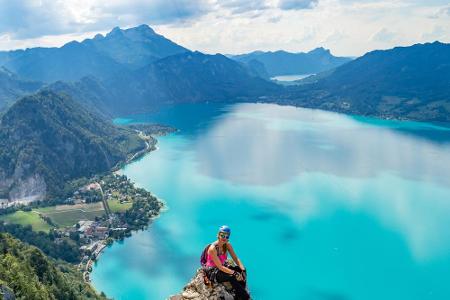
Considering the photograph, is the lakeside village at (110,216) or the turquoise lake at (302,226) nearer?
the turquoise lake at (302,226)

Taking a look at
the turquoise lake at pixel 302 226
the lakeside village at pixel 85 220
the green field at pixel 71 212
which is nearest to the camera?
the turquoise lake at pixel 302 226

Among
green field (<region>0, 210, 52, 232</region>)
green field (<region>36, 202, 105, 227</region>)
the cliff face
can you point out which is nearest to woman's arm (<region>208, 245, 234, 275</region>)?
the cliff face

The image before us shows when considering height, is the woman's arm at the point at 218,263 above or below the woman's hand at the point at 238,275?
above

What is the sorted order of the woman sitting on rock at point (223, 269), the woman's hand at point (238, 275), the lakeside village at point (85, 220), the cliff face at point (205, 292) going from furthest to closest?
the lakeside village at point (85, 220)
the woman's hand at point (238, 275)
the woman sitting on rock at point (223, 269)
the cliff face at point (205, 292)

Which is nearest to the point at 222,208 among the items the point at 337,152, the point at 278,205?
the point at 278,205

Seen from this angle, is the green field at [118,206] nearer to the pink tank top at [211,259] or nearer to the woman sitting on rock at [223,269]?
the pink tank top at [211,259]

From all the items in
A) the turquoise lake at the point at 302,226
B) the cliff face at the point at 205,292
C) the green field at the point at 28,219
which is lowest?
the turquoise lake at the point at 302,226

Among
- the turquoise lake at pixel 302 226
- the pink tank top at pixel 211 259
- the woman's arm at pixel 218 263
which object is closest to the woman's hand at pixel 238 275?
the woman's arm at pixel 218 263
